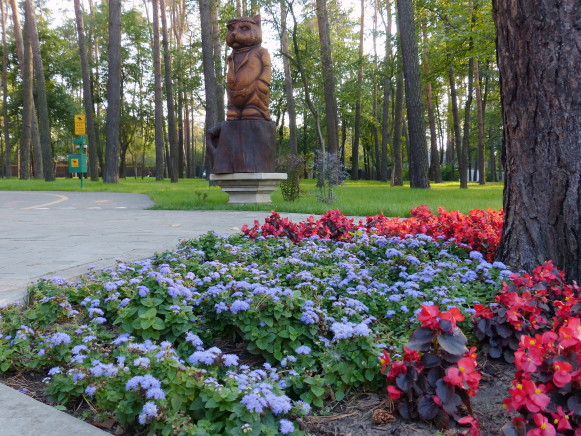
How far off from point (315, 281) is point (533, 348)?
60.9 inches

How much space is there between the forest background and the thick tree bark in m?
8.15

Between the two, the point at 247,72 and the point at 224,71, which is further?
the point at 224,71

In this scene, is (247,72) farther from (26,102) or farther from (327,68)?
(26,102)

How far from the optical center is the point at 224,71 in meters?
34.6

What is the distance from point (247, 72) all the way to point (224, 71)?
82.6 ft

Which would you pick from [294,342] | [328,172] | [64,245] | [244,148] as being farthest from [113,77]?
[294,342]

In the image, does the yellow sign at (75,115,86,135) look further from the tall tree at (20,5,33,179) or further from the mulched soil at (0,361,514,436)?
the mulched soil at (0,361,514,436)

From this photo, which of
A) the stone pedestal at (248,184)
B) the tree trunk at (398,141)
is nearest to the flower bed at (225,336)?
the stone pedestal at (248,184)

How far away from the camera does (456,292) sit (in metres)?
2.64

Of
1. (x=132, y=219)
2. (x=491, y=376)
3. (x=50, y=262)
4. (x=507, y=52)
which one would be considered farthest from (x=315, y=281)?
(x=132, y=219)

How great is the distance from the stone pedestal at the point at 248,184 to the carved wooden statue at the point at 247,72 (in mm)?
1324

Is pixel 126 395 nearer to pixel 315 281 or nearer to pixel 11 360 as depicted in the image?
pixel 11 360

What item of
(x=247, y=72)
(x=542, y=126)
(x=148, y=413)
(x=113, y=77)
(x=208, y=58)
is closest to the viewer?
(x=148, y=413)

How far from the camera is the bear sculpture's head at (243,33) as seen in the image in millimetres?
10727
